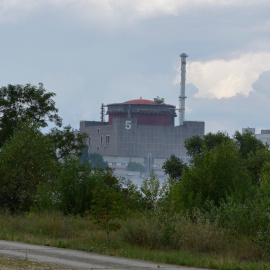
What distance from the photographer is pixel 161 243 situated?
69.3 feet

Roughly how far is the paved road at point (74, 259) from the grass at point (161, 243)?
2.33ft

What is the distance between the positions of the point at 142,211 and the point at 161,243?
447 inches

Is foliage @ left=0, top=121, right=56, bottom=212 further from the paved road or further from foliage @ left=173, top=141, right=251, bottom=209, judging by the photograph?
the paved road

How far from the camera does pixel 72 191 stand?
102 ft

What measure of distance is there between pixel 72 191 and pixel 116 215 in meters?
9.42

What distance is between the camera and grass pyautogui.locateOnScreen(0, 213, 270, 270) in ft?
58.4

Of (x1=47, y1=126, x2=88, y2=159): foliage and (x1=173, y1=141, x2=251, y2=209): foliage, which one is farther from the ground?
(x1=47, y1=126, x2=88, y2=159): foliage

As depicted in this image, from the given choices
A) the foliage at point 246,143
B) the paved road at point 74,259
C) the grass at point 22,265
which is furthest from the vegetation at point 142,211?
the foliage at point 246,143

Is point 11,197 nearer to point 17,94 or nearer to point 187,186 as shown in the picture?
point 187,186

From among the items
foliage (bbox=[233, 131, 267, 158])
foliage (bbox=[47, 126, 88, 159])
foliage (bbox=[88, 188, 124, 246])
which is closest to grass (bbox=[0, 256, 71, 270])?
foliage (bbox=[88, 188, 124, 246])

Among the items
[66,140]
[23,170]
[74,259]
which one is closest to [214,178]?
[23,170]

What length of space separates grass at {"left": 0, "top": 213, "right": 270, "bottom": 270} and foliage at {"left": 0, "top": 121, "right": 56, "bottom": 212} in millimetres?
9576

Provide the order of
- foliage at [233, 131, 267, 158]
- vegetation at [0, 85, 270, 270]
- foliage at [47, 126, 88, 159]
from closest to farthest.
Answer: vegetation at [0, 85, 270, 270]
foliage at [47, 126, 88, 159]
foliage at [233, 131, 267, 158]

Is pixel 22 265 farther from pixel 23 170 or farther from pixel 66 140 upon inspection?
pixel 66 140
